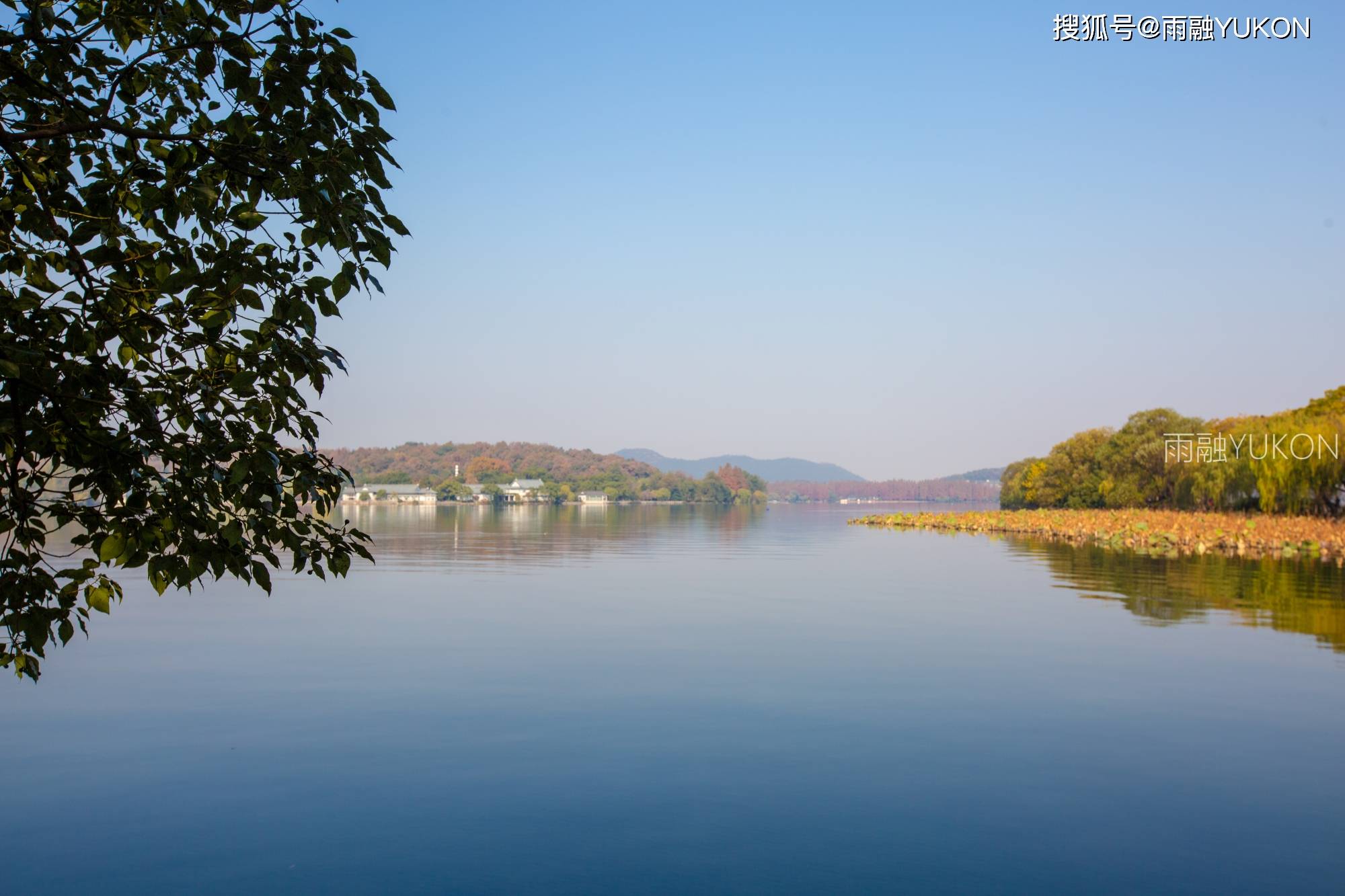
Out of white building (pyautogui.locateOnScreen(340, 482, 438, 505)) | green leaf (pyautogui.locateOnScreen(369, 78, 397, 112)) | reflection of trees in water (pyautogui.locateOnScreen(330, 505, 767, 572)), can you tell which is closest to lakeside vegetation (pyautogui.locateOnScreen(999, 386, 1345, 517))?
reflection of trees in water (pyautogui.locateOnScreen(330, 505, 767, 572))

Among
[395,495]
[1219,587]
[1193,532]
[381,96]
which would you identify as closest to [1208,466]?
[1193,532]

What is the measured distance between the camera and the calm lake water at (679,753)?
21.9 feet

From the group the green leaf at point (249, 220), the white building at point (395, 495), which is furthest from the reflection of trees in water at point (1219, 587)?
the white building at point (395, 495)

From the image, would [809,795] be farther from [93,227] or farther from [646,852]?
[93,227]

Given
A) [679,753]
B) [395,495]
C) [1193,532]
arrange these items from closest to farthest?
[679,753]
[1193,532]
[395,495]

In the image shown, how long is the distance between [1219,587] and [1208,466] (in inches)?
1386

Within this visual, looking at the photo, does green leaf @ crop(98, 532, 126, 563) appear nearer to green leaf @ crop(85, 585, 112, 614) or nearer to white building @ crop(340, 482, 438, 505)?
green leaf @ crop(85, 585, 112, 614)

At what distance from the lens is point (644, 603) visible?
67.7 ft

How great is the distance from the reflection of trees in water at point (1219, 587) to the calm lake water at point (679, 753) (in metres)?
0.34

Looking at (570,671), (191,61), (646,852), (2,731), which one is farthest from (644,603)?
(191,61)

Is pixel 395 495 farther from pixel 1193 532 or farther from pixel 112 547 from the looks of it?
pixel 112 547

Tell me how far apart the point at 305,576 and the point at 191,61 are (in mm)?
23030

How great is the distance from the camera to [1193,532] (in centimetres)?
4459

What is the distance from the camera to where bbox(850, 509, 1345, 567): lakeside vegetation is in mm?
38125
